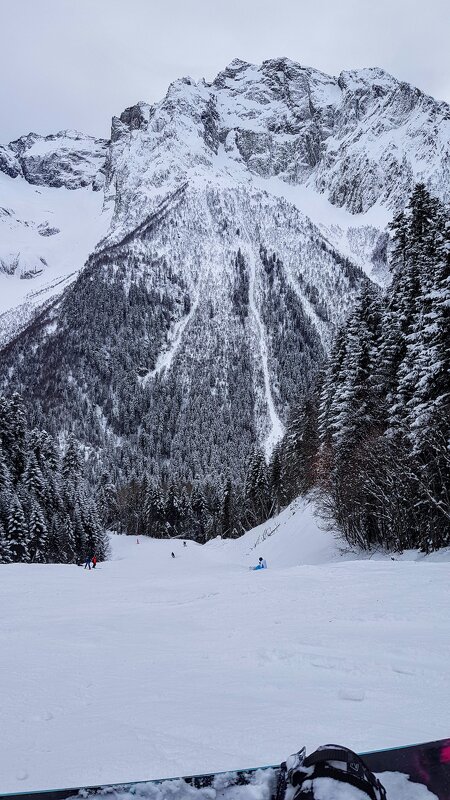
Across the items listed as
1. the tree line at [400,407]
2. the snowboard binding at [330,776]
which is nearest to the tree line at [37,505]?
the tree line at [400,407]

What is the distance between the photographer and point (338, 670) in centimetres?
452

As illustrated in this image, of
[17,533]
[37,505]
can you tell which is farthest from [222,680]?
[37,505]

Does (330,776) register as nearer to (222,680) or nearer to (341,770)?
(341,770)

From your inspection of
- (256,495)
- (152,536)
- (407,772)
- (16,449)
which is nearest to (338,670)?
(407,772)

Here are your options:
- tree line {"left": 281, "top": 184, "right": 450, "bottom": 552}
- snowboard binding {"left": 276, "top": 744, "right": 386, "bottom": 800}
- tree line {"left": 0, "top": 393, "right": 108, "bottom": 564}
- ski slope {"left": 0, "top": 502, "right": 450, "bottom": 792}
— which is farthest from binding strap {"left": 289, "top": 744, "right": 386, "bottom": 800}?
tree line {"left": 0, "top": 393, "right": 108, "bottom": 564}

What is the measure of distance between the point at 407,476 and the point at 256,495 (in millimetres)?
46016

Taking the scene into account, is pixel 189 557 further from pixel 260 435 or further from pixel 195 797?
pixel 260 435

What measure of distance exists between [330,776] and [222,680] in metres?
3.43

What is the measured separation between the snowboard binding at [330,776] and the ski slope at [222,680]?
46.0 inches

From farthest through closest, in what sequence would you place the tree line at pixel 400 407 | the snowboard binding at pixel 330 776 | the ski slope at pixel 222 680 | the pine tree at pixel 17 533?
the pine tree at pixel 17 533, the tree line at pixel 400 407, the ski slope at pixel 222 680, the snowboard binding at pixel 330 776

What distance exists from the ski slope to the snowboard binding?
117 cm

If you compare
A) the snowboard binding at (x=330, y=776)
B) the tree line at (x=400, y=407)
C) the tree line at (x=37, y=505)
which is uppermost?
the snowboard binding at (x=330, y=776)

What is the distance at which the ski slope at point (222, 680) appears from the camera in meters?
2.81

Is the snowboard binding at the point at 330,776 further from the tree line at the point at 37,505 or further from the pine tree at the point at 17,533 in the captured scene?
the pine tree at the point at 17,533
